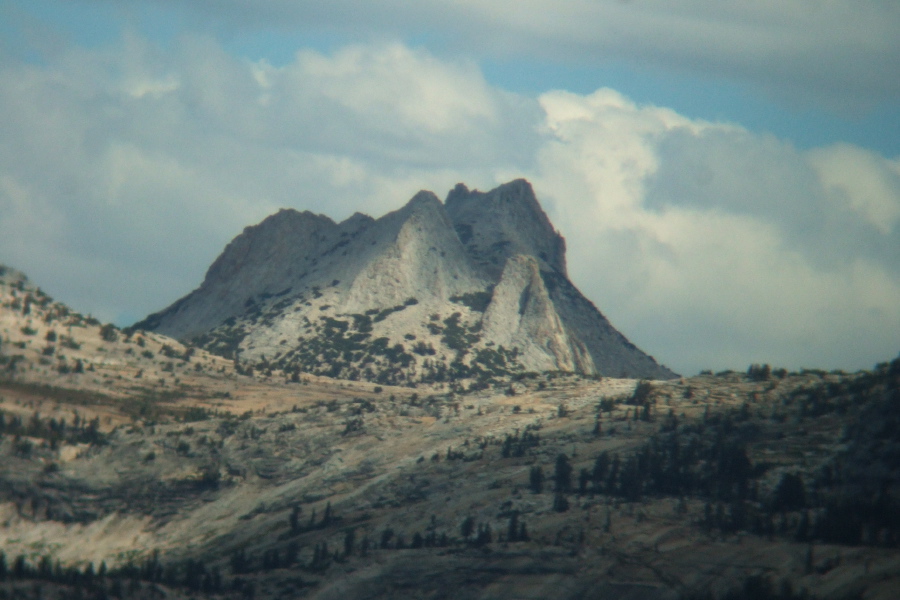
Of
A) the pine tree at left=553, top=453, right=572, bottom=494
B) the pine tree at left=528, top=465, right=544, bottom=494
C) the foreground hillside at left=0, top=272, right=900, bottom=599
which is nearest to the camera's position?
the foreground hillside at left=0, top=272, right=900, bottom=599

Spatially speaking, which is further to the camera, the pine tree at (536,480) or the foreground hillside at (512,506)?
the pine tree at (536,480)

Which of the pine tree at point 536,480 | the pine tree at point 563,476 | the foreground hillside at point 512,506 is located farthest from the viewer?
the pine tree at point 536,480

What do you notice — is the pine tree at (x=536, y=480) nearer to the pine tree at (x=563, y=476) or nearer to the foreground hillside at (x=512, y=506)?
the foreground hillside at (x=512, y=506)

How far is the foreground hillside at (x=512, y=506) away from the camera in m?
135

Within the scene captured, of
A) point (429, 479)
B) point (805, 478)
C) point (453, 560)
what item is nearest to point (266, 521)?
point (429, 479)

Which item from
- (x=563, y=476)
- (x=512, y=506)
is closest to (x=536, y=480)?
(x=563, y=476)

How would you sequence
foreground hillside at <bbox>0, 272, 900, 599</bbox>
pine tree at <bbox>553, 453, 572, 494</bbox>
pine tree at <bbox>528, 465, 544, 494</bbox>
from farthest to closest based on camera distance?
pine tree at <bbox>528, 465, 544, 494</bbox> → pine tree at <bbox>553, 453, 572, 494</bbox> → foreground hillside at <bbox>0, 272, 900, 599</bbox>

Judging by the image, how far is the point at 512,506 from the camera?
156 meters

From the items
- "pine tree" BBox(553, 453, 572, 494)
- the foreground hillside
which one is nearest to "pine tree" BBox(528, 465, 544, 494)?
the foreground hillside

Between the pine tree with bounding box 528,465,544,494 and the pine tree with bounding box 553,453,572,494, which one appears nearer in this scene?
the pine tree with bounding box 553,453,572,494

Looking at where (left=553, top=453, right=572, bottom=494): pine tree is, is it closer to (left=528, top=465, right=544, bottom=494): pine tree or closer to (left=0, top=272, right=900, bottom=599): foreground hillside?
(left=0, top=272, right=900, bottom=599): foreground hillside

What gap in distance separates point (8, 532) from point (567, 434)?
Result: 259 feet

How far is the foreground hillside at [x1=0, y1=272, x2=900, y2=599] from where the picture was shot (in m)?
135

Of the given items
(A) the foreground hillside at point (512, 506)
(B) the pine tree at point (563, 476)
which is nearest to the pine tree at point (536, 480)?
(A) the foreground hillside at point (512, 506)
